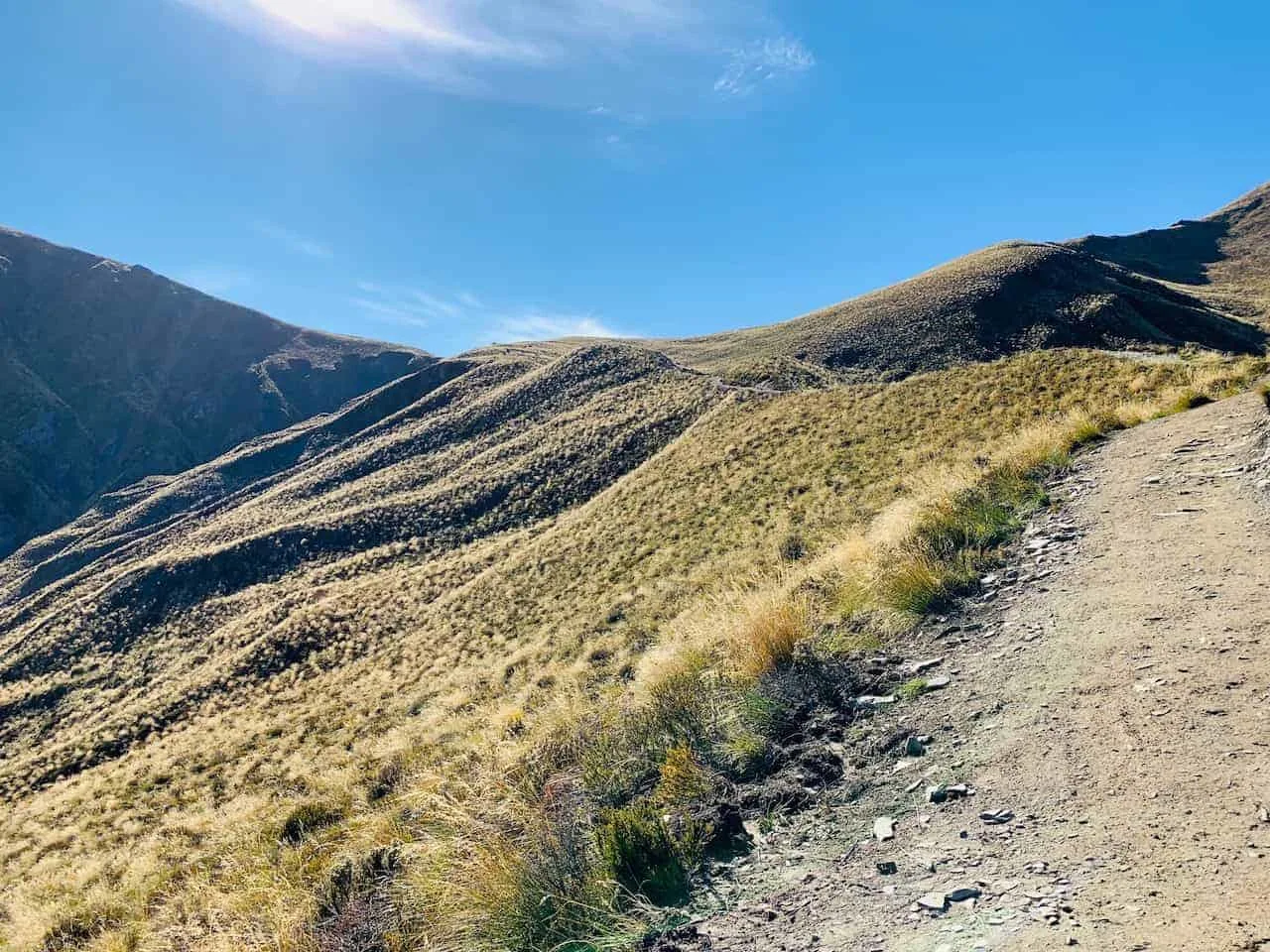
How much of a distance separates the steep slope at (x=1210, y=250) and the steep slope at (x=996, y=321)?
25.7 m

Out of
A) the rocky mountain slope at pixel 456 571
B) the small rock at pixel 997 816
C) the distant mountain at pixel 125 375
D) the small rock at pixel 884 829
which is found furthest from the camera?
the distant mountain at pixel 125 375

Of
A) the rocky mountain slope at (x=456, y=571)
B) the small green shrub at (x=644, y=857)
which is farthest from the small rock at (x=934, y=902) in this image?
the rocky mountain slope at (x=456, y=571)

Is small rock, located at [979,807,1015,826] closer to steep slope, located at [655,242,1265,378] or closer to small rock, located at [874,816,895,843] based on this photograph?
small rock, located at [874,816,895,843]

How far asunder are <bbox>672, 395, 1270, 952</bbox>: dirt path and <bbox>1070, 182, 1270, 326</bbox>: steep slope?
293 feet

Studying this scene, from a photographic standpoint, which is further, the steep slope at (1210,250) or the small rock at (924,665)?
the steep slope at (1210,250)

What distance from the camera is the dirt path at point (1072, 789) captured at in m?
2.78

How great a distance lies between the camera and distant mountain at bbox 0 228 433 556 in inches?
4441

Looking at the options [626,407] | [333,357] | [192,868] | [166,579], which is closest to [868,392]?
[626,407]

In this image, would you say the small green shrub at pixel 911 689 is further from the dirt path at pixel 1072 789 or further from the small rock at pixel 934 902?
the small rock at pixel 934 902

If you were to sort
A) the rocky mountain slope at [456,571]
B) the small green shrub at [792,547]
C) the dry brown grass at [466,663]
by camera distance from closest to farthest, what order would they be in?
1. the dry brown grass at [466,663]
2. the rocky mountain slope at [456,571]
3. the small green shrub at [792,547]

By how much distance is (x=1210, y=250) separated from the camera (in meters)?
111

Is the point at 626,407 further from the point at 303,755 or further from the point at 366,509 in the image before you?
the point at 303,755

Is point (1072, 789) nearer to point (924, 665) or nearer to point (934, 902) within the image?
point (934, 902)

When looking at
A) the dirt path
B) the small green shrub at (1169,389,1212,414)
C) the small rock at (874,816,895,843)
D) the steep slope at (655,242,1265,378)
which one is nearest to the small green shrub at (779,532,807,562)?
the small green shrub at (1169,389,1212,414)
